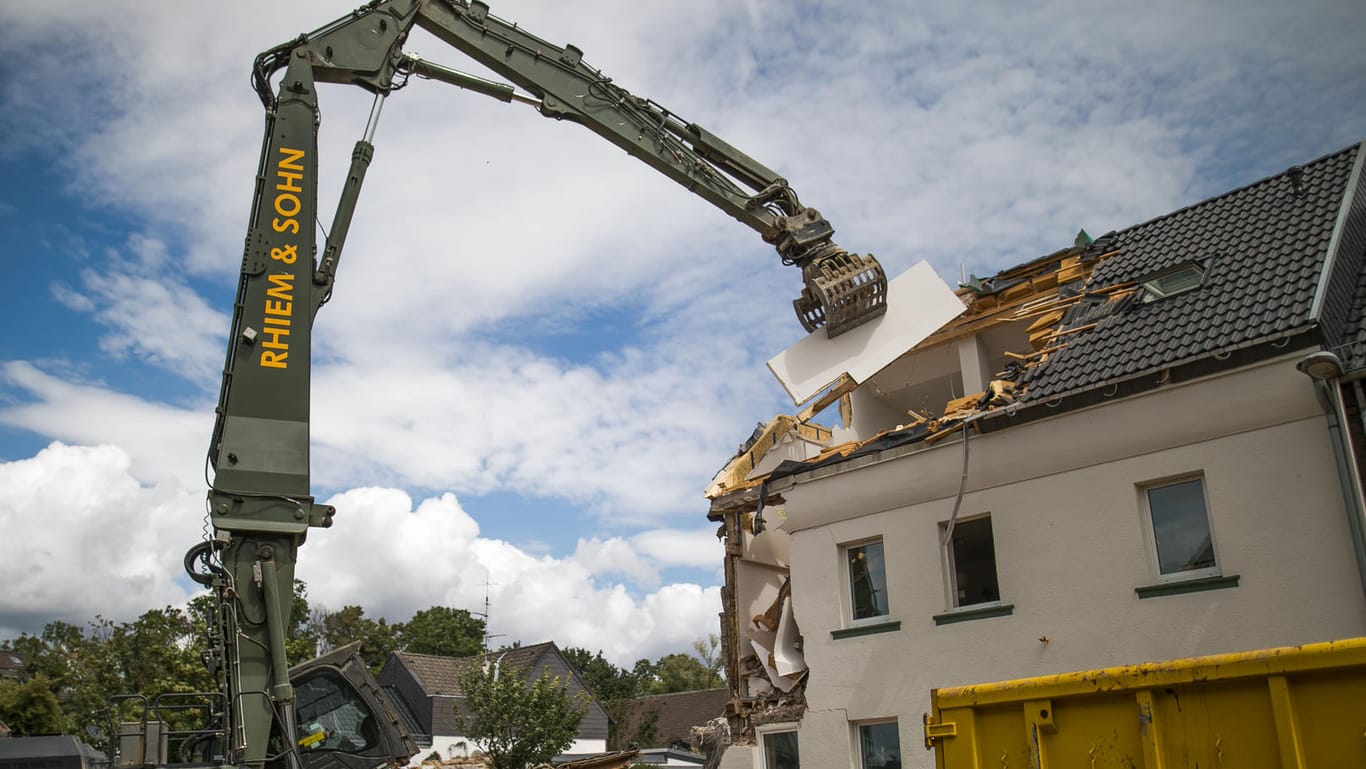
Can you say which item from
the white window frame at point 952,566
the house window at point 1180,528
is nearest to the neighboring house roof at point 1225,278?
the house window at point 1180,528

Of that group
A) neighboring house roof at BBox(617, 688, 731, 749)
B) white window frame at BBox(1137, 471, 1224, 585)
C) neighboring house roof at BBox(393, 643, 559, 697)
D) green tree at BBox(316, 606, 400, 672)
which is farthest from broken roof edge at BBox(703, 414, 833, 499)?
green tree at BBox(316, 606, 400, 672)

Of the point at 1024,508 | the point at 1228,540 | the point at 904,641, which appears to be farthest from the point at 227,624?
the point at 1228,540

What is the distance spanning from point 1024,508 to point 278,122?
30.2 feet

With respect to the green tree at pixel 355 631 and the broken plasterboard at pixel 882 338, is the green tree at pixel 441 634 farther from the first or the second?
the broken plasterboard at pixel 882 338

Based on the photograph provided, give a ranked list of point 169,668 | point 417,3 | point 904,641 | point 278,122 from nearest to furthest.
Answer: point 278,122 < point 417,3 < point 904,641 < point 169,668

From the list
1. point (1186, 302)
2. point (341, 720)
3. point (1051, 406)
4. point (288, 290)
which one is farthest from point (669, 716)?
point (288, 290)

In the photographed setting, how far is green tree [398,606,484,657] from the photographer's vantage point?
63.4m

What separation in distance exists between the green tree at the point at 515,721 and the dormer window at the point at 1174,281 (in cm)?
1726

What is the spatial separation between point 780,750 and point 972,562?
3.86 m

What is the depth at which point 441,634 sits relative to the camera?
63750 mm

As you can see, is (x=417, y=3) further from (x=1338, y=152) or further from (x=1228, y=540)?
(x=1338, y=152)

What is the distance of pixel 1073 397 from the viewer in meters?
12.2

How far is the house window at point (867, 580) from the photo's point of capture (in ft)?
44.8

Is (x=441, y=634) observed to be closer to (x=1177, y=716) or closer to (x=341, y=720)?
(x=341, y=720)
